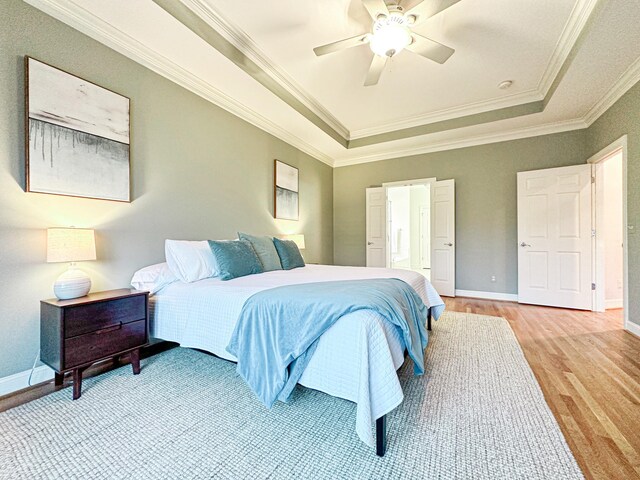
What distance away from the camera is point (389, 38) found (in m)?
2.31

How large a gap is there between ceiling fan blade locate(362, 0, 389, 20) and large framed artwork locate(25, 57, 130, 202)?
215 centimetres

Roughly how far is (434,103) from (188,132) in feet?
11.1

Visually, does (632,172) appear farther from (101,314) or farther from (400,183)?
(101,314)

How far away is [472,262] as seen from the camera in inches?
189

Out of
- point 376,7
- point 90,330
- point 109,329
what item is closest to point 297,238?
point 109,329

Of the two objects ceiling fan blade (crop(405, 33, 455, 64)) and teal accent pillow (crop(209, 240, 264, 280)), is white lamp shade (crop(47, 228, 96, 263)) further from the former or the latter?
ceiling fan blade (crop(405, 33, 455, 64))

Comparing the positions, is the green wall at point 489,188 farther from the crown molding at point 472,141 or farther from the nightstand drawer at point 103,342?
the nightstand drawer at point 103,342

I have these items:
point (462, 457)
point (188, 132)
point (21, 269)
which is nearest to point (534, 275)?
point (462, 457)

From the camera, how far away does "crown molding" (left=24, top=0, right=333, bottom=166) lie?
202 centimetres

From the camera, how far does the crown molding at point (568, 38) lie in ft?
7.53

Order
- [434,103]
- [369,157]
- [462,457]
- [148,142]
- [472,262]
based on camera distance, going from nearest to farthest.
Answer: [462,457] < [148,142] < [434,103] < [472,262] < [369,157]

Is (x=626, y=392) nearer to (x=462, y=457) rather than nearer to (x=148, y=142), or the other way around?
(x=462, y=457)

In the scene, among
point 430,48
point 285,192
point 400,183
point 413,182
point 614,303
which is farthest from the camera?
point 400,183

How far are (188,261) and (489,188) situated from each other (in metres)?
4.72
